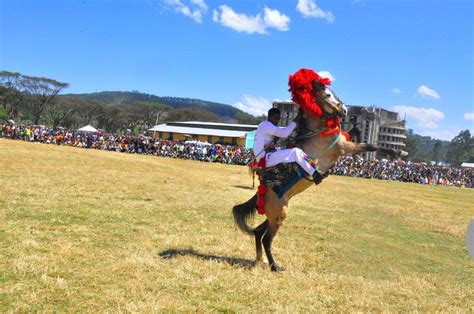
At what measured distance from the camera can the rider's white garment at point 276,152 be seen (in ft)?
19.2

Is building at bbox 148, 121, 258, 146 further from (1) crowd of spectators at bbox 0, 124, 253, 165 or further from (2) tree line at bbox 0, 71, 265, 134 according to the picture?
(1) crowd of spectators at bbox 0, 124, 253, 165

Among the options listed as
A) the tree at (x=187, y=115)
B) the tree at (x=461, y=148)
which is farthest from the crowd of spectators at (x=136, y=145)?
the tree at (x=461, y=148)

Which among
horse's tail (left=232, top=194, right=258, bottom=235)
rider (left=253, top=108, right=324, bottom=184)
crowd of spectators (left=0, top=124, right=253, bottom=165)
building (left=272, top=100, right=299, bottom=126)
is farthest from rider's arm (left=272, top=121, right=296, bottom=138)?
crowd of spectators (left=0, top=124, right=253, bottom=165)

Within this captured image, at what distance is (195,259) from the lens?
593 centimetres

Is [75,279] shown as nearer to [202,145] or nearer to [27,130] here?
[202,145]

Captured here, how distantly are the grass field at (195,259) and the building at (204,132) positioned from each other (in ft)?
228

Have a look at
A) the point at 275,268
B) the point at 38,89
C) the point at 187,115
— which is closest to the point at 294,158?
the point at 275,268

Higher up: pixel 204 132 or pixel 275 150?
pixel 204 132

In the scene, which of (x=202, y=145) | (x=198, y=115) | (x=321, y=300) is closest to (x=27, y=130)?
(x=202, y=145)

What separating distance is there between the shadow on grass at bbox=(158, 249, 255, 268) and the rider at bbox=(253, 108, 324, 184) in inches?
55.1

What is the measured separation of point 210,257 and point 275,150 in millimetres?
Answer: 1760

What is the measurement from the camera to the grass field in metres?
4.38

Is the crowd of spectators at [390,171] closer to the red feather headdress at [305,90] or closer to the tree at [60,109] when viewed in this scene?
the red feather headdress at [305,90]

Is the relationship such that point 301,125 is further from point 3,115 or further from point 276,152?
point 3,115
